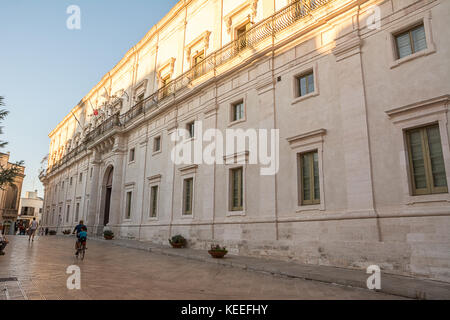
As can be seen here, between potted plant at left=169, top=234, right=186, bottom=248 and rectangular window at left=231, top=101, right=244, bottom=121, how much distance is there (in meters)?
6.27

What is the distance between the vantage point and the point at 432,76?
851 cm

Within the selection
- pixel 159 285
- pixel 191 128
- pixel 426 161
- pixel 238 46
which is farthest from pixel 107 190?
pixel 426 161

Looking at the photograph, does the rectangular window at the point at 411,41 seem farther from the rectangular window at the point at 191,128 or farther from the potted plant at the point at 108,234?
the potted plant at the point at 108,234

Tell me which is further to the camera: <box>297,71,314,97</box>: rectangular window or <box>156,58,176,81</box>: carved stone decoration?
<box>156,58,176,81</box>: carved stone decoration

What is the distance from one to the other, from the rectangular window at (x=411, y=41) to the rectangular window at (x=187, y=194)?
1081 centimetres

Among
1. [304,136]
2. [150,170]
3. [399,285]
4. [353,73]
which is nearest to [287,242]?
[304,136]

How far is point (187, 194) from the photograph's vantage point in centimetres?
1683

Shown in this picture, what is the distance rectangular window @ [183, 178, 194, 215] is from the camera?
54.2ft

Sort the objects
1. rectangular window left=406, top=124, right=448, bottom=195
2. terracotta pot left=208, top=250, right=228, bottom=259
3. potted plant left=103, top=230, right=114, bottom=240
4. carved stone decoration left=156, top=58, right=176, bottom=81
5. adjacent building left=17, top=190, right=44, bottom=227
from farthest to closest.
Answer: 1. adjacent building left=17, top=190, right=44, bottom=227
2. potted plant left=103, top=230, right=114, bottom=240
3. carved stone decoration left=156, top=58, right=176, bottom=81
4. terracotta pot left=208, top=250, right=228, bottom=259
5. rectangular window left=406, top=124, right=448, bottom=195

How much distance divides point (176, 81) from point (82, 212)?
17452mm

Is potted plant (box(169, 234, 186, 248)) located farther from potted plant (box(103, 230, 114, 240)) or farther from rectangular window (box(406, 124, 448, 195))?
rectangular window (box(406, 124, 448, 195))

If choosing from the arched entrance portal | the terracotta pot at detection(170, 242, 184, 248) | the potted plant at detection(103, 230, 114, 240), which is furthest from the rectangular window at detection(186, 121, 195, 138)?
the arched entrance portal

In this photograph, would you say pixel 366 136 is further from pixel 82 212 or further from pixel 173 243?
pixel 82 212

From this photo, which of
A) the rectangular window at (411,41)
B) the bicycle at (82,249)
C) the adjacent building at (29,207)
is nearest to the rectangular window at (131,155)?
the bicycle at (82,249)
